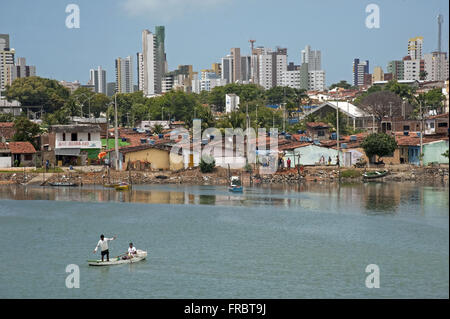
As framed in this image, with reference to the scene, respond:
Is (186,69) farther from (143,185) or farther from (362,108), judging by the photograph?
(143,185)

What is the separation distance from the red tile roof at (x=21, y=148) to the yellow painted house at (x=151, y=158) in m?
6.20

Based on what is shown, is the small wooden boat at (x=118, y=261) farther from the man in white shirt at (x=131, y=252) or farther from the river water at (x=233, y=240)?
the river water at (x=233, y=240)

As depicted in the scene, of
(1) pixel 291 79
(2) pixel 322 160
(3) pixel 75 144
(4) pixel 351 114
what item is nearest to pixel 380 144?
(2) pixel 322 160

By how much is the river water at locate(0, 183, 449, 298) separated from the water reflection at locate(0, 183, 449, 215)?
0.32 ft

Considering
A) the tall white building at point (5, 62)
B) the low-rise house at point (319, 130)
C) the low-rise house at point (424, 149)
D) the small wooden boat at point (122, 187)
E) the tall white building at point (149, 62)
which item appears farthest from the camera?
the tall white building at point (149, 62)

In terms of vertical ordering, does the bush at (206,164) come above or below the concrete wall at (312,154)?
below

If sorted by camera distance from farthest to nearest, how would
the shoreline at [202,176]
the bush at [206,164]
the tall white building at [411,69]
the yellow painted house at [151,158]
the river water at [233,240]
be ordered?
1. the tall white building at [411,69]
2. the yellow painted house at [151,158]
3. the bush at [206,164]
4. the shoreline at [202,176]
5. the river water at [233,240]

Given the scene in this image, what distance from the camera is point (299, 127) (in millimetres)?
60125

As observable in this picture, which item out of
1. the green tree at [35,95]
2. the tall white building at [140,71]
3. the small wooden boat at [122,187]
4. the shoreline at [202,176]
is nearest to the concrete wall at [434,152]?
the shoreline at [202,176]

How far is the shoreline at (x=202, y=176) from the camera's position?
40625mm

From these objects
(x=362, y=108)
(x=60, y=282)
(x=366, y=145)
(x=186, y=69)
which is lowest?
(x=60, y=282)
